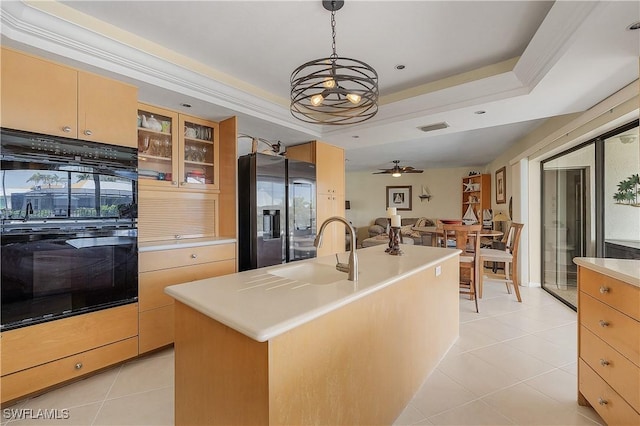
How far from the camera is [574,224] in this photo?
359cm

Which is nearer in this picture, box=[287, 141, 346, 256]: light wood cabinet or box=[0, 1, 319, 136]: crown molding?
box=[0, 1, 319, 136]: crown molding

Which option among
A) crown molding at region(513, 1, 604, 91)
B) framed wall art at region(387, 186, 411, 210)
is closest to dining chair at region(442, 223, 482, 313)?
crown molding at region(513, 1, 604, 91)

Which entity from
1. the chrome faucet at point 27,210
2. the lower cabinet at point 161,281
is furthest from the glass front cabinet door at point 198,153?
the chrome faucet at point 27,210

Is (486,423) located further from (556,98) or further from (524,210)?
(524,210)

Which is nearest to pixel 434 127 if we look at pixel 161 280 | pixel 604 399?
pixel 604 399

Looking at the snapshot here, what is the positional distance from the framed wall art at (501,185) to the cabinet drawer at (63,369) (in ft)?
19.9

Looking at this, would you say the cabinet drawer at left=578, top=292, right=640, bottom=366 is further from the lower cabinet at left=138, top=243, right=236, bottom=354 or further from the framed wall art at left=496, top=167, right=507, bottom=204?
the framed wall art at left=496, top=167, right=507, bottom=204

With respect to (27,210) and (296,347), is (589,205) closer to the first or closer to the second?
(296,347)

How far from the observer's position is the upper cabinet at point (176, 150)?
2734 millimetres

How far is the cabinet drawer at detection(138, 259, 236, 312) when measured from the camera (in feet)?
7.73

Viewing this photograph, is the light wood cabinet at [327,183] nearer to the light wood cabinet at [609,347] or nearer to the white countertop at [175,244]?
the white countertop at [175,244]

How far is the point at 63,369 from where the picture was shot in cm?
195

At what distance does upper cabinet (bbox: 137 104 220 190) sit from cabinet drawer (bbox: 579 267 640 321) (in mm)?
3167

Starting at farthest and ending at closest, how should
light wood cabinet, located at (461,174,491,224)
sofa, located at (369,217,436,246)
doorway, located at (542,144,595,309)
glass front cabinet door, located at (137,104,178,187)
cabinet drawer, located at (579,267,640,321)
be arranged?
sofa, located at (369,217,436,246)
light wood cabinet, located at (461,174,491,224)
doorway, located at (542,144,595,309)
glass front cabinet door, located at (137,104,178,187)
cabinet drawer, located at (579,267,640,321)
